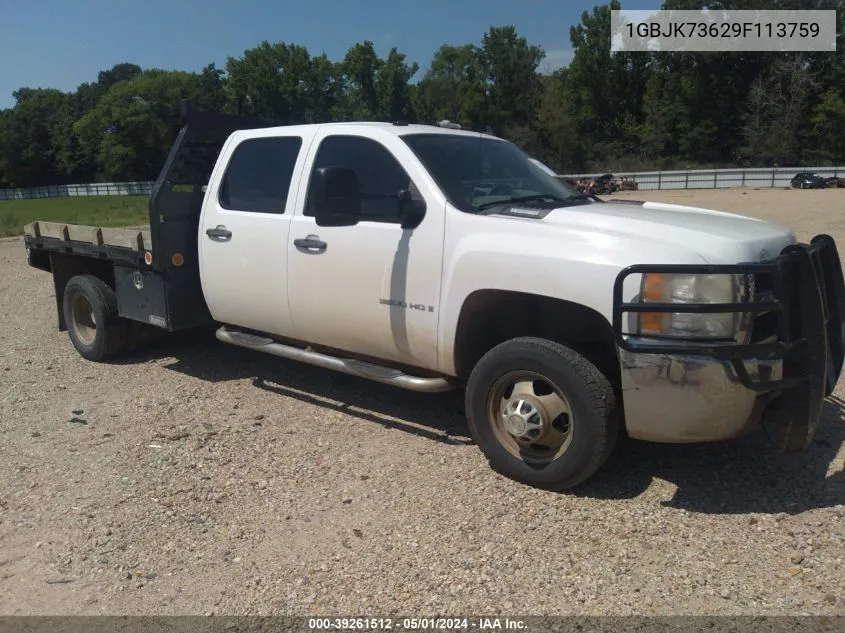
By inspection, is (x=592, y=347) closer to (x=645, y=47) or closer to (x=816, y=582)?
(x=816, y=582)

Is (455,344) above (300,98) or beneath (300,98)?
beneath

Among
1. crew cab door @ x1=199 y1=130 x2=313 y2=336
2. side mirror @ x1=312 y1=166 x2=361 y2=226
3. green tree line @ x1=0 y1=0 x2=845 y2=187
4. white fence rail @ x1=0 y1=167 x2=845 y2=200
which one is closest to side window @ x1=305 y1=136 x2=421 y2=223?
side mirror @ x1=312 y1=166 x2=361 y2=226

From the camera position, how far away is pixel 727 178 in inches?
1969

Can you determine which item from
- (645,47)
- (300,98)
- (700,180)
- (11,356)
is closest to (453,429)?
(11,356)

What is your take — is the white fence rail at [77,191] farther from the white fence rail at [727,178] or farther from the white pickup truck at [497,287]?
the white pickup truck at [497,287]

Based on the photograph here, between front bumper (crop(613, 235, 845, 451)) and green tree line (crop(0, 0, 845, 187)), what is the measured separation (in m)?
53.0


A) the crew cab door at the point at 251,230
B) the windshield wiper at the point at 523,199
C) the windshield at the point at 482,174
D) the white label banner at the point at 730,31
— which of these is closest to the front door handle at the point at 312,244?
the crew cab door at the point at 251,230

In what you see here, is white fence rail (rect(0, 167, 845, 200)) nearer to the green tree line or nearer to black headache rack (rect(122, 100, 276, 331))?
the green tree line

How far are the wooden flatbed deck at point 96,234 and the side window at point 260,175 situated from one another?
0.92 meters

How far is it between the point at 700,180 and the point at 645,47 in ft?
92.8

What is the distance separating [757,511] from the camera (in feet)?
12.3

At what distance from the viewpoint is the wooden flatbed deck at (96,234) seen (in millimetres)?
6184

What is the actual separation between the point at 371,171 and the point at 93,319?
3776mm

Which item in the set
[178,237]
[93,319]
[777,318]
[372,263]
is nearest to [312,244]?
[372,263]
